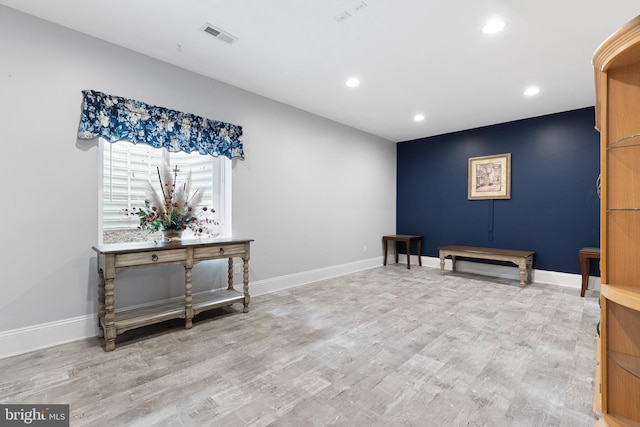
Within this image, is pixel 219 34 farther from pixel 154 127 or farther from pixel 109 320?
pixel 109 320

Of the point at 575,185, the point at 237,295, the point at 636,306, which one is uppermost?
the point at 575,185

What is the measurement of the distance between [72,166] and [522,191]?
5979 mm

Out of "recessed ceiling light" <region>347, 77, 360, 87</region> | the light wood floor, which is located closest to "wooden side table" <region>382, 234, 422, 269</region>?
the light wood floor

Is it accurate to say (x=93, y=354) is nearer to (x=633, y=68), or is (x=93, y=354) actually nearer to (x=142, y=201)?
(x=142, y=201)

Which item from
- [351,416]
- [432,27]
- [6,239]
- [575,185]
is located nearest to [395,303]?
[351,416]

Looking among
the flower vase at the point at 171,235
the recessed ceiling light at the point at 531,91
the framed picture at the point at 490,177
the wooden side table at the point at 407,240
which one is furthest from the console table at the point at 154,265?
the framed picture at the point at 490,177

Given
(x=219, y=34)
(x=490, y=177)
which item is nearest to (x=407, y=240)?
(x=490, y=177)

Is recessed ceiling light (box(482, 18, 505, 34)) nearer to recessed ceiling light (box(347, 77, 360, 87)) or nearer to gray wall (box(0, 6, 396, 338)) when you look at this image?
recessed ceiling light (box(347, 77, 360, 87))

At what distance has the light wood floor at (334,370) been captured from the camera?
1.61 meters

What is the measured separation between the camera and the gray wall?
7.53 feet

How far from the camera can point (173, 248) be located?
2.67 metres

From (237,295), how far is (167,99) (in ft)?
7.37

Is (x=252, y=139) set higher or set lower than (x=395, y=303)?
higher

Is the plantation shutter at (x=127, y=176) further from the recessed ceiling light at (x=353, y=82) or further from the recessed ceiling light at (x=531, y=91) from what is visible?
the recessed ceiling light at (x=531, y=91)
